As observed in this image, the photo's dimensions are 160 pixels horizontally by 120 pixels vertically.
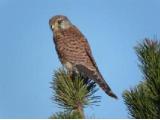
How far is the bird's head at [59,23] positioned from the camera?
356 inches

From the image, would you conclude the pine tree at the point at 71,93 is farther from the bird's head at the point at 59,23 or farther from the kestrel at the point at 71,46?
the bird's head at the point at 59,23

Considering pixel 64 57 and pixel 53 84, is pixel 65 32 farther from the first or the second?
pixel 53 84

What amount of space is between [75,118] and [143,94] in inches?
27.6

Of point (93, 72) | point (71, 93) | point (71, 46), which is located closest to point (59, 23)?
point (71, 46)

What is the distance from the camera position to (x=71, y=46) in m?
8.28

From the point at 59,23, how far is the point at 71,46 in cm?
96

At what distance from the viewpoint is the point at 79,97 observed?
149 inches

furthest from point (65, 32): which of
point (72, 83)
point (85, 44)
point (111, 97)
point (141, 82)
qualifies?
point (141, 82)

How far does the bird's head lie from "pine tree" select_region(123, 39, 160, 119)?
5.28m

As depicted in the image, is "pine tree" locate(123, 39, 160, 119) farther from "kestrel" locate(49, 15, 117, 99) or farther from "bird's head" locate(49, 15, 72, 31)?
"bird's head" locate(49, 15, 72, 31)

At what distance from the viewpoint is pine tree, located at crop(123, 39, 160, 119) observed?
11.2 feet

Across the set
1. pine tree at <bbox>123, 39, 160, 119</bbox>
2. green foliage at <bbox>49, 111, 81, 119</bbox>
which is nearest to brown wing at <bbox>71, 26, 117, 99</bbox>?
pine tree at <bbox>123, 39, 160, 119</bbox>

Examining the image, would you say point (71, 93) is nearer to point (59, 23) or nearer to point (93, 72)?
point (93, 72)

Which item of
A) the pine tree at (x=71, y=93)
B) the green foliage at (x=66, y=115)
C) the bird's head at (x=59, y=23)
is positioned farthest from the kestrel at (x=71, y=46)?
the green foliage at (x=66, y=115)
